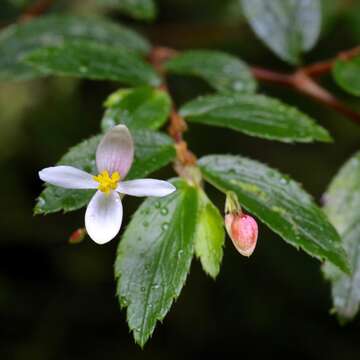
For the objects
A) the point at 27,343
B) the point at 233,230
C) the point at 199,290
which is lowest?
the point at 27,343

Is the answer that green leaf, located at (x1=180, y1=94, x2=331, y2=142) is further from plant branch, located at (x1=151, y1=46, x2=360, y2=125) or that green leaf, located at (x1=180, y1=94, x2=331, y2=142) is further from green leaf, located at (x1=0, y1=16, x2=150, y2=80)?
green leaf, located at (x1=0, y1=16, x2=150, y2=80)

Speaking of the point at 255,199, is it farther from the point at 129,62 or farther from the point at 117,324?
the point at 117,324

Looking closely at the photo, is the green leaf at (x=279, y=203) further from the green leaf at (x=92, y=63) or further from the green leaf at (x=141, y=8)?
the green leaf at (x=141, y=8)

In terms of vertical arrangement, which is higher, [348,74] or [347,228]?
[348,74]

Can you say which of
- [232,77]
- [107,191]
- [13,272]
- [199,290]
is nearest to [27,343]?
[13,272]

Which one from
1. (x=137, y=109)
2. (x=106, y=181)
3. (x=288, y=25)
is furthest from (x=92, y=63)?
(x=288, y=25)

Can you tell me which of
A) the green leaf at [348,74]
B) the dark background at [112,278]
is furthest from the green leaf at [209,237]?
the dark background at [112,278]

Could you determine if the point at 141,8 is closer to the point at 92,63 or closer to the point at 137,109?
the point at 92,63
